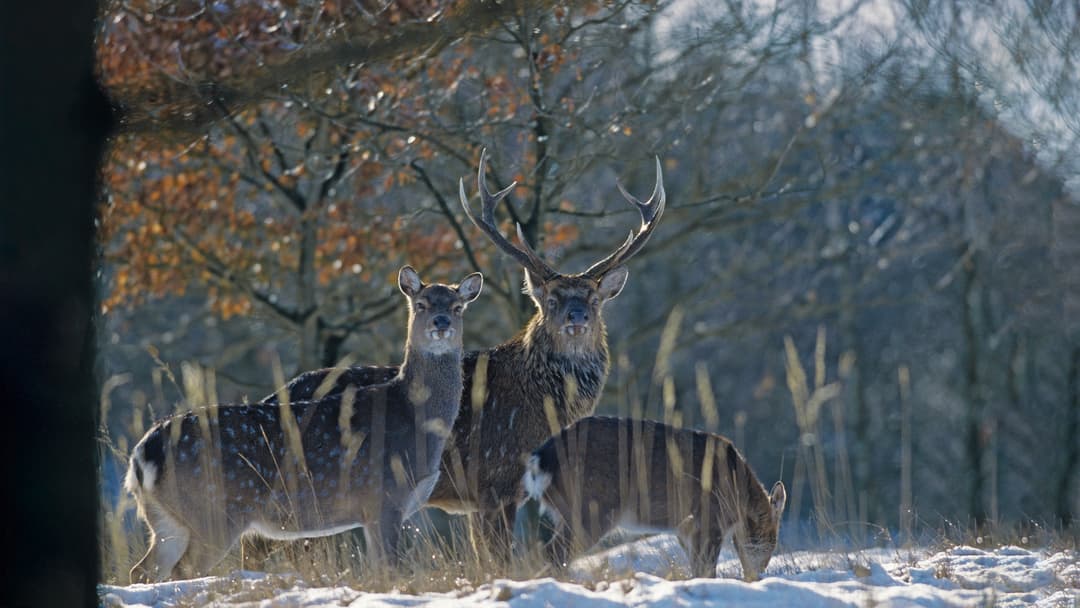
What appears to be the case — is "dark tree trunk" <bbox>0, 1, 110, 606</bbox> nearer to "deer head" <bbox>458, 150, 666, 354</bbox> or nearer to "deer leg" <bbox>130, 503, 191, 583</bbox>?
"deer leg" <bbox>130, 503, 191, 583</bbox>

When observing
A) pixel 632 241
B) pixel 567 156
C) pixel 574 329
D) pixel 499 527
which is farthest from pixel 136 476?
pixel 567 156

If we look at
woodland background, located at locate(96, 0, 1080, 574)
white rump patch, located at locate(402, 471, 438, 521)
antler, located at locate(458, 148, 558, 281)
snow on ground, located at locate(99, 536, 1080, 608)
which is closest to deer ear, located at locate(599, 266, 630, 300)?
antler, located at locate(458, 148, 558, 281)

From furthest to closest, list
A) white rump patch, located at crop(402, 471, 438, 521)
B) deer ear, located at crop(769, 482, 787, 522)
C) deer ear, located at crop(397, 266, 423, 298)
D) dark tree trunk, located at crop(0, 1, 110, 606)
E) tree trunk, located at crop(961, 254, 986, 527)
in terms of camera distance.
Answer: tree trunk, located at crop(961, 254, 986, 527), deer ear, located at crop(397, 266, 423, 298), white rump patch, located at crop(402, 471, 438, 521), deer ear, located at crop(769, 482, 787, 522), dark tree trunk, located at crop(0, 1, 110, 606)

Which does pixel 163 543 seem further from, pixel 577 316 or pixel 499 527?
pixel 577 316

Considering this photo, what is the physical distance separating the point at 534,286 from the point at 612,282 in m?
0.50

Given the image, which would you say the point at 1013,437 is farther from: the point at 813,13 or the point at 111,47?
the point at 111,47

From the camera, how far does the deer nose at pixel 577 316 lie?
26.9ft

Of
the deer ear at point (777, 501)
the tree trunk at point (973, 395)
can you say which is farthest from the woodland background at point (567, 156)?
the deer ear at point (777, 501)

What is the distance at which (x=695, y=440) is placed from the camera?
7.10 metres

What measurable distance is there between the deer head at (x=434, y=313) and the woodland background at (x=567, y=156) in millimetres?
967

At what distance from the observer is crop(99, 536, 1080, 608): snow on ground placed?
4.66 meters

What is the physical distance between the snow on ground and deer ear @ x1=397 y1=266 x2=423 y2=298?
7.23ft

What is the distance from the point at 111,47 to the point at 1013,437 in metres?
15.5

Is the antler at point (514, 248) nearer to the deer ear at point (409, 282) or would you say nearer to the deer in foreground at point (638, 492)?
the deer ear at point (409, 282)
